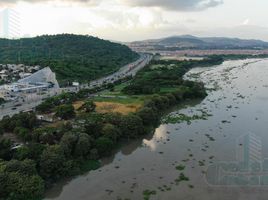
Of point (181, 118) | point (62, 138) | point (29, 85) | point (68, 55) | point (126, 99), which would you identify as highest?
point (68, 55)

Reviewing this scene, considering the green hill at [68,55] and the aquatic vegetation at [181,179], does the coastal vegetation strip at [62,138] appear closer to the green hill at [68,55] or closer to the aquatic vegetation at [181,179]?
the aquatic vegetation at [181,179]

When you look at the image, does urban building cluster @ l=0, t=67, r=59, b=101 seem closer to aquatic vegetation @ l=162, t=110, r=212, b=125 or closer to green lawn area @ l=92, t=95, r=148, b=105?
green lawn area @ l=92, t=95, r=148, b=105

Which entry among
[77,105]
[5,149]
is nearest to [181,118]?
[77,105]

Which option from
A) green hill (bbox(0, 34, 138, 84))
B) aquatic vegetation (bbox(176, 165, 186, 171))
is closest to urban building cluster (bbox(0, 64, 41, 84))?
green hill (bbox(0, 34, 138, 84))

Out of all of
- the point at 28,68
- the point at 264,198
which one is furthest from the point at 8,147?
the point at 28,68

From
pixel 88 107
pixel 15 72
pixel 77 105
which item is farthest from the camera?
pixel 15 72

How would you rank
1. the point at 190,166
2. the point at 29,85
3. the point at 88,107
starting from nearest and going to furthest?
the point at 190,166, the point at 88,107, the point at 29,85

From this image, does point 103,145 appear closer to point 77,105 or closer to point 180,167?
point 180,167
